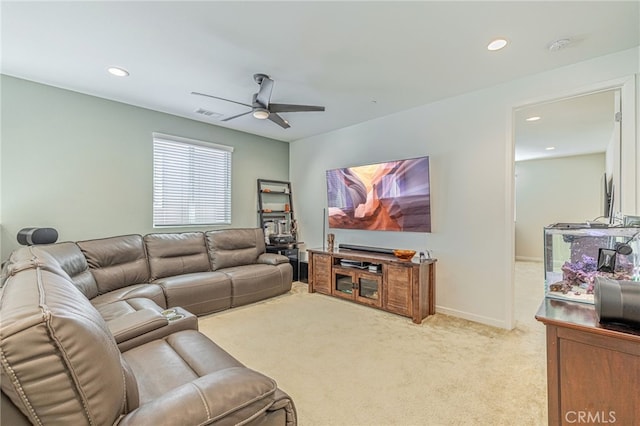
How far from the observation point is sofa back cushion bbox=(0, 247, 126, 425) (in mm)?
690

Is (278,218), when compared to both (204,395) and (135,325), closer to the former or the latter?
(135,325)

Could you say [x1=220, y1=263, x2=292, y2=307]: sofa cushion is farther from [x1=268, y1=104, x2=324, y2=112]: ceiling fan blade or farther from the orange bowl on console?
[x1=268, y1=104, x2=324, y2=112]: ceiling fan blade

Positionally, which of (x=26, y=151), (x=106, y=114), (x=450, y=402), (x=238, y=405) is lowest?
(x=450, y=402)

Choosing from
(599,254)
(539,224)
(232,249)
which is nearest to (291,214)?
(232,249)

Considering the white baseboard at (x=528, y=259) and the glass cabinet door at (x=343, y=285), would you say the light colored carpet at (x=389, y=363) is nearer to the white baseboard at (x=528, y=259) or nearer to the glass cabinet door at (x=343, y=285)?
the glass cabinet door at (x=343, y=285)

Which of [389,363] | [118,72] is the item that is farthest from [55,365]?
[118,72]

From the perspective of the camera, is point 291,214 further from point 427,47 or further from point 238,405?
point 238,405

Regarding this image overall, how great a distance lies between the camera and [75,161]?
3389mm

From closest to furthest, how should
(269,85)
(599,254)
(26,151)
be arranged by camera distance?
(599,254), (269,85), (26,151)

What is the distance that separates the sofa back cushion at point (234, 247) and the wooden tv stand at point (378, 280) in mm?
896

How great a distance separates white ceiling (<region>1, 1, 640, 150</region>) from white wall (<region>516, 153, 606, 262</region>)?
17.9 feet

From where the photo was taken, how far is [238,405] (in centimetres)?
100

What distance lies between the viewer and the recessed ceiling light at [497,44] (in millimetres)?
2323

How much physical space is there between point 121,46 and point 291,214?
3.68 m
